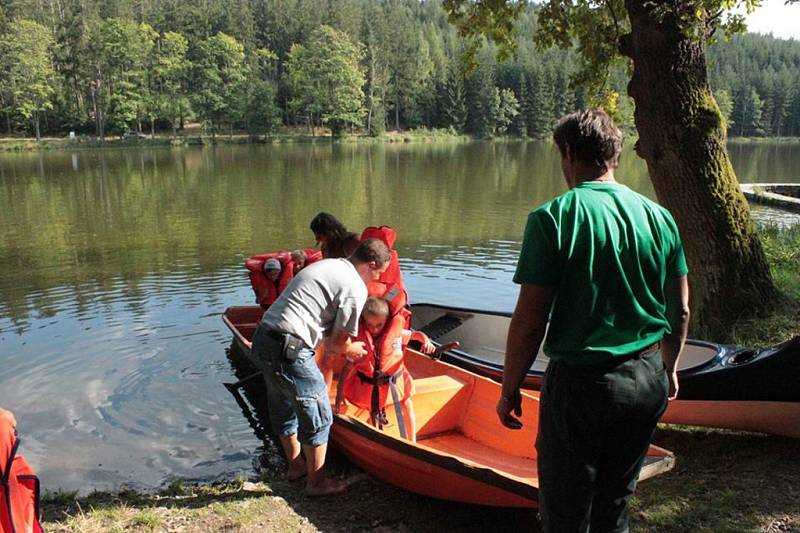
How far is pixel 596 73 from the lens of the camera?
28.3ft

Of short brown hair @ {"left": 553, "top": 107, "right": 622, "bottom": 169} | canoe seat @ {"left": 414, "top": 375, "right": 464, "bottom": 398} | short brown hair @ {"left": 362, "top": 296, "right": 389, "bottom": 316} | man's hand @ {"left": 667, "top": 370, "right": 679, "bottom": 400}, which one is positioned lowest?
canoe seat @ {"left": 414, "top": 375, "right": 464, "bottom": 398}

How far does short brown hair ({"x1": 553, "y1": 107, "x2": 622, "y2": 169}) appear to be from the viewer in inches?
95.0

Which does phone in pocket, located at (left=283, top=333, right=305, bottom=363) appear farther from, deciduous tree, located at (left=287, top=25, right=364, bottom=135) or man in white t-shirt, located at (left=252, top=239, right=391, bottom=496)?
deciduous tree, located at (left=287, top=25, right=364, bottom=135)

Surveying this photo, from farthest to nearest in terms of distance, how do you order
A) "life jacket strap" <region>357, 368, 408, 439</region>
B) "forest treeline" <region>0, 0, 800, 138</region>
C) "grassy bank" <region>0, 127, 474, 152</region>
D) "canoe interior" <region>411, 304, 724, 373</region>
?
"forest treeline" <region>0, 0, 800, 138</region>, "grassy bank" <region>0, 127, 474, 152</region>, "canoe interior" <region>411, 304, 724, 373</region>, "life jacket strap" <region>357, 368, 408, 439</region>

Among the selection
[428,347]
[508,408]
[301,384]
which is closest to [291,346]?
[301,384]

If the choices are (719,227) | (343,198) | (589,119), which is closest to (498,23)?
(719,227)

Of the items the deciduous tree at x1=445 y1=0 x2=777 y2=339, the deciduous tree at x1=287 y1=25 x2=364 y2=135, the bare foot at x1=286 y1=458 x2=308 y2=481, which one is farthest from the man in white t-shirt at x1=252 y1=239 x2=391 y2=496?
the deciduous tree at x1=287 y1=25 x2=364 y2=135

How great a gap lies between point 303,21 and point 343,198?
2534 inches

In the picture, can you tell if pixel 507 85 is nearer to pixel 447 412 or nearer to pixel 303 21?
pixel 303 21

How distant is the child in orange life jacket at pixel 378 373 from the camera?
491cm

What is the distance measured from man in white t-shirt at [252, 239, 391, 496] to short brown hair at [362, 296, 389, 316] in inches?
22.9

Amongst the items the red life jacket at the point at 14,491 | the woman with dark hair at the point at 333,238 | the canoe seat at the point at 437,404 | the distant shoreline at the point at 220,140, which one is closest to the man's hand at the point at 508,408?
the red life jacket at the point at 14,491

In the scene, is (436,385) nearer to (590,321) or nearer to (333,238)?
(333,238)

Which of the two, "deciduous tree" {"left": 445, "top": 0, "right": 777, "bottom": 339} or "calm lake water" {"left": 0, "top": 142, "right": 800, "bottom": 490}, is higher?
"deciduous tree" {"left": 445, "top": 0, "right": 777, "bottom": 339}
